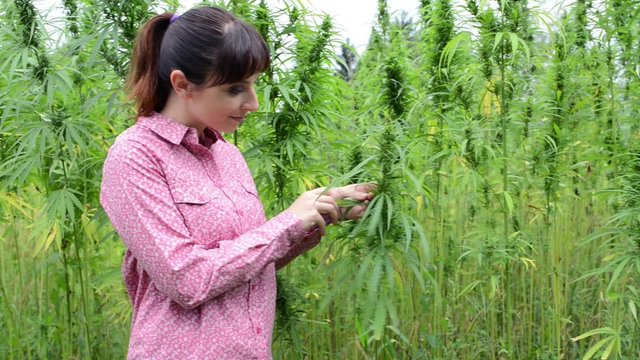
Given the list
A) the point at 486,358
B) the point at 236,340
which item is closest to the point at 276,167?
the point at 236,340

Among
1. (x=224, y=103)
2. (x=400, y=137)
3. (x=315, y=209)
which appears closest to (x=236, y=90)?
(x=224, y=103)

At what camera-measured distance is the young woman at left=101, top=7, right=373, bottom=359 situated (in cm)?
133

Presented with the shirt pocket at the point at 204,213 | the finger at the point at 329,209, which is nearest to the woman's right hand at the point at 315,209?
the finger at the point at 329,209

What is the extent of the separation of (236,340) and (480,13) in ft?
3.66

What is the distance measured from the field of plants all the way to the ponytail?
9 centimetres

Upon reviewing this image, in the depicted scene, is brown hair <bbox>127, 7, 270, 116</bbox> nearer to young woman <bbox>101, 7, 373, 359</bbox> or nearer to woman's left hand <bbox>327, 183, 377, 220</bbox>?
young woman <bbox>101, 7, 373, 359</bbox>

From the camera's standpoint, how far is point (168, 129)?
1447 mm

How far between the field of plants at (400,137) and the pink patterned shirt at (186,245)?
211mm

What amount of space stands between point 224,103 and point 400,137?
421 mm

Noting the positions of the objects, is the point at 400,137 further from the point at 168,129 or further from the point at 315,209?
the point at 168,129

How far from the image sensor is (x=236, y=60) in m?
1.38

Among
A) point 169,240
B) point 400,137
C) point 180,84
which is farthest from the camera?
point 400,137

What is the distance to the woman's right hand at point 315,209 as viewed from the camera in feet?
4.61

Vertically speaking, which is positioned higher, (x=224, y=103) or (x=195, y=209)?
(x=224, y=103)
